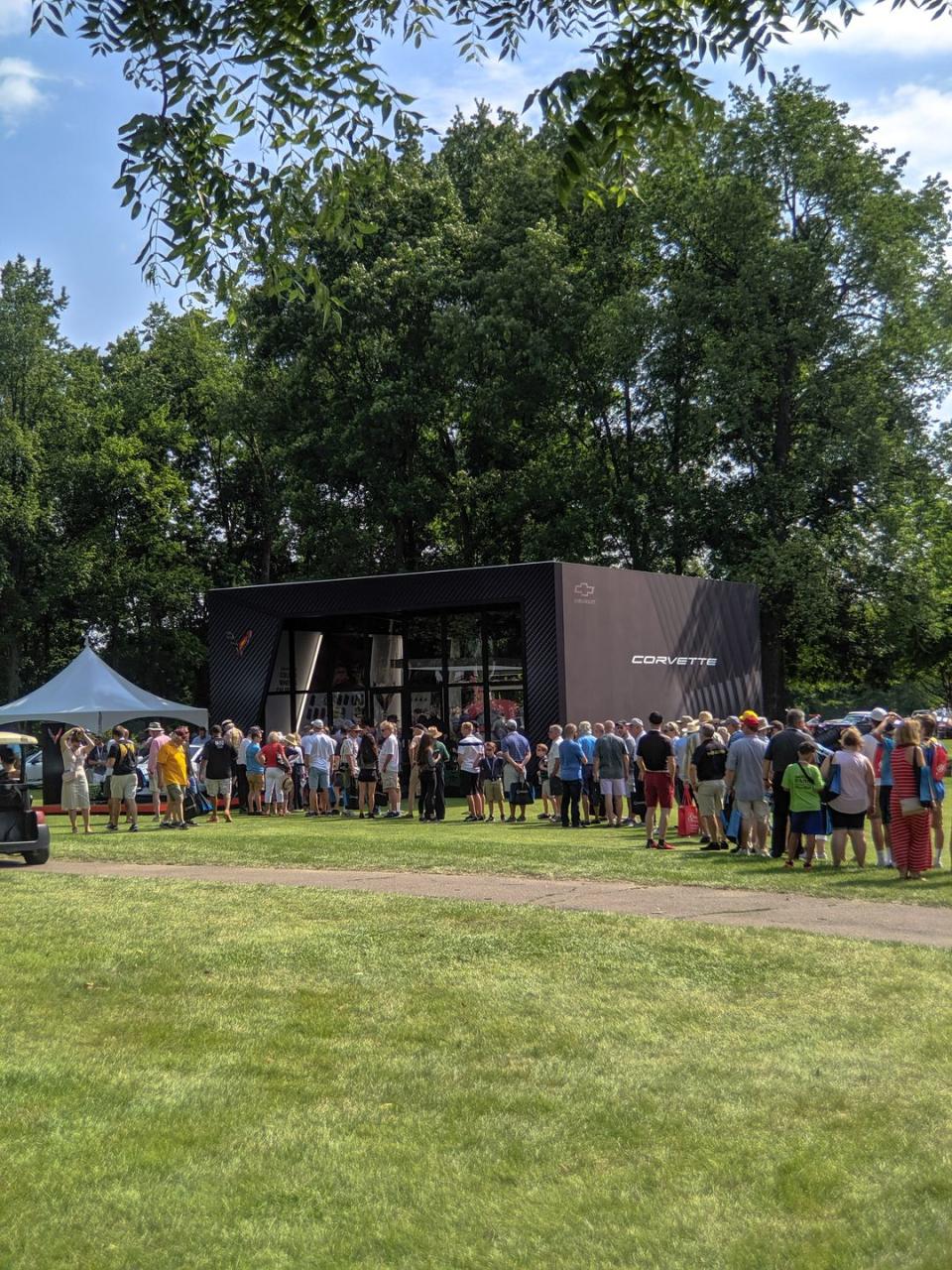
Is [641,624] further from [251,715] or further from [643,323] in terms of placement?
[643,323]

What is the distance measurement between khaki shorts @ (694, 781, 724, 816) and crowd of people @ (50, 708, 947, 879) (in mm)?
17

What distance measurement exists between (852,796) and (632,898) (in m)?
3.29

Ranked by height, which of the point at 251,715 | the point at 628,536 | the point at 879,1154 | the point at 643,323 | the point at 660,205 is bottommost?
the point at 879,1154

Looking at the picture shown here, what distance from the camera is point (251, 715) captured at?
30328mm

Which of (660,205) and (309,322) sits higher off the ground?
(660,205)

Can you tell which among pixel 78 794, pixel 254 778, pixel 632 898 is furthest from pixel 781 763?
pixel 254 778

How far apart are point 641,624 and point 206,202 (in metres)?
22.6

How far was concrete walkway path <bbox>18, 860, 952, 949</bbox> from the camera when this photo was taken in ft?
34.5

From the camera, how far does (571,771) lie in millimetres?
20703

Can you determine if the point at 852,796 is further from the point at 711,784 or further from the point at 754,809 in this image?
the point at 711,784

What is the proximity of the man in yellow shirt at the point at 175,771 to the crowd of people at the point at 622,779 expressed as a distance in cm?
2

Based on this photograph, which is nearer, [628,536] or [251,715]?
[251,715]

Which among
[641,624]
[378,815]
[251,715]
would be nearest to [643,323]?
[641,624]

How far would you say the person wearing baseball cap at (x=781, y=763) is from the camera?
14898mm
